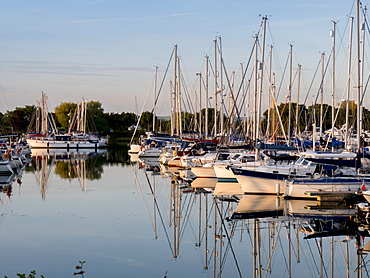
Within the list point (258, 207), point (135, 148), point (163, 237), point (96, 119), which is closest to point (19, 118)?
point (96, 119)

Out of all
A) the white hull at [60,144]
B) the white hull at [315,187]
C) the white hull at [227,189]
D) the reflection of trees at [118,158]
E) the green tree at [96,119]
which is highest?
the green tree at [96,119]

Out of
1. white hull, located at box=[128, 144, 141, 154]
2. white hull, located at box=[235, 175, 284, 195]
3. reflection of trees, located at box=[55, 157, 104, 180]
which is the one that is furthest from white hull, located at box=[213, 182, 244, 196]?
white hull, located at box=[128, 144, 141, 154]

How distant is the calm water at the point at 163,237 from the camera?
1783 cm

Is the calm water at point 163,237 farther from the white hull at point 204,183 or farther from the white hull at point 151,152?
the white hull at point 151,152

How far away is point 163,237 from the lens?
2211 centimetres

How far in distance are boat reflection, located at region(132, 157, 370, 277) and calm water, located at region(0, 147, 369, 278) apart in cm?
3

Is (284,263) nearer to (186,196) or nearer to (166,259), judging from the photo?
(166,259)

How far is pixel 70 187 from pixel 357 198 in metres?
16.9

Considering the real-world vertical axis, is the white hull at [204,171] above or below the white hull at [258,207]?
above

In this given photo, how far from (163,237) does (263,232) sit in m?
3.50

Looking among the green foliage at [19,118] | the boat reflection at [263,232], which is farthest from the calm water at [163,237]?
the green foliage at [19,118]

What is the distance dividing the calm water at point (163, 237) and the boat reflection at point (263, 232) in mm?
30

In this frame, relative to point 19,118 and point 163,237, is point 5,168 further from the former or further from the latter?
point 19,118

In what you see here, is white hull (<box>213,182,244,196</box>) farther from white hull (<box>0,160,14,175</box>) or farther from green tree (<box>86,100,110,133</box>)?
green tree (<box>86,100,110,133</box>)
